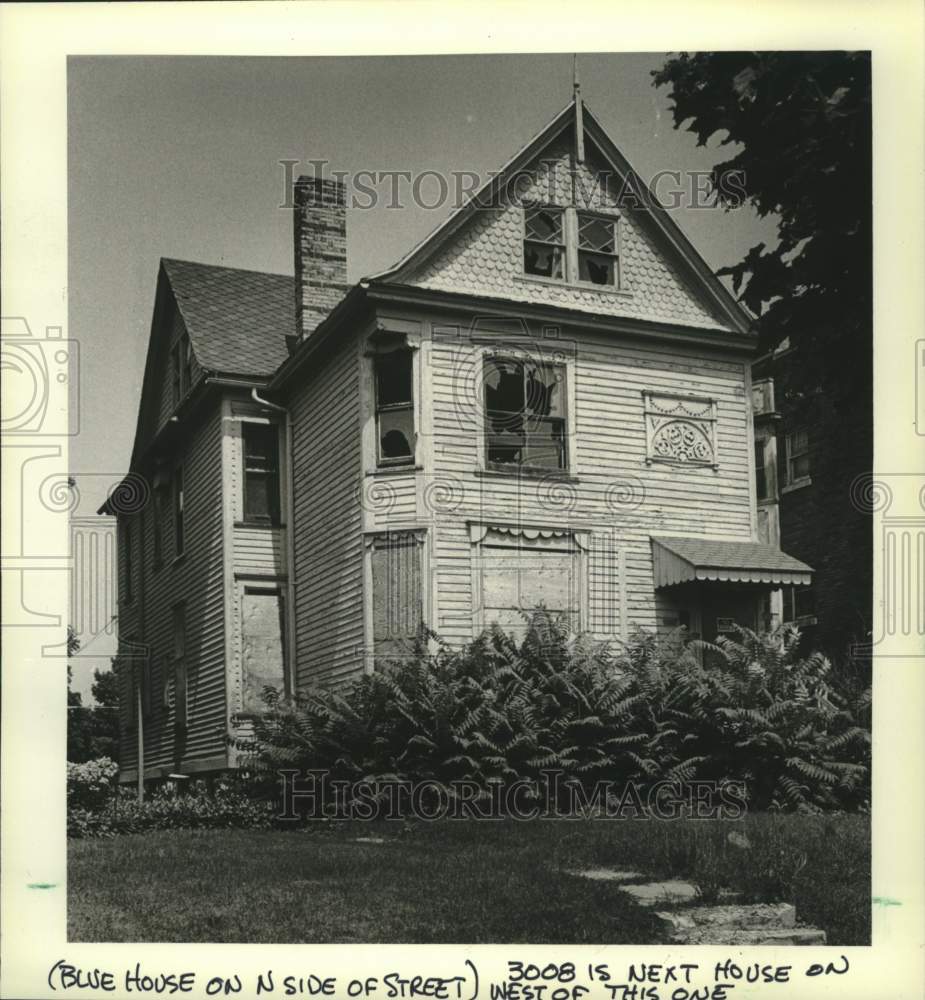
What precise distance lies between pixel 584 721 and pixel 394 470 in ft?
10.3

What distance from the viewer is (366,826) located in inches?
419

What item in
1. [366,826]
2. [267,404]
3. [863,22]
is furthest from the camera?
[267,404]

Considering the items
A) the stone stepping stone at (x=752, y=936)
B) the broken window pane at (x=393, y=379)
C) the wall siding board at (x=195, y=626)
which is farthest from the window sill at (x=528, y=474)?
the stone stepping stone at (x=752, y=936)

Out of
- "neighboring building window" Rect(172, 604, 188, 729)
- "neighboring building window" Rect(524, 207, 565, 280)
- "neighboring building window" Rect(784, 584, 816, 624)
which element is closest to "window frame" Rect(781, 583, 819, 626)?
"neighboring building window" Rect(784, 584, 816, 624)

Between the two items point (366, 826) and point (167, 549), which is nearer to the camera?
point (366, 826)

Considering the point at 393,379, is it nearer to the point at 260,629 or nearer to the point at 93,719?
the point at 260,629

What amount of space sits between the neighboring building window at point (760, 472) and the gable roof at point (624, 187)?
3.81ft

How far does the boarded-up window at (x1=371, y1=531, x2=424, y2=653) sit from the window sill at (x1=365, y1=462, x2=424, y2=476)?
23.7 inches

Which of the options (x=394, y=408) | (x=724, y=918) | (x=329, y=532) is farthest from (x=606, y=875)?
(x=394, y=408)

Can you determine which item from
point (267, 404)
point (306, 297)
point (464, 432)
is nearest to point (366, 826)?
point (464, 432)

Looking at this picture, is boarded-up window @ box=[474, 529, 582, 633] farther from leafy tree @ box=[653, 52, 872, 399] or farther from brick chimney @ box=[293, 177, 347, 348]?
brick chimney @ box=[293, 177, 347, 348]

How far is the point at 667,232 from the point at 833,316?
5.37 ft

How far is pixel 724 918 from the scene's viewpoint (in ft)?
29.6

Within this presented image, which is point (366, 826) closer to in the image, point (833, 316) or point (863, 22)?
point (833, 316)
